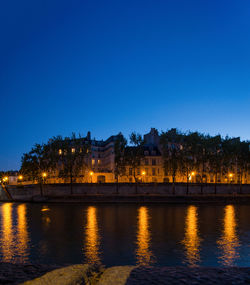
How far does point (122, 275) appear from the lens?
10188mm

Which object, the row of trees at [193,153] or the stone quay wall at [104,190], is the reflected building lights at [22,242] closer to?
the stone quay wall at [104,190]

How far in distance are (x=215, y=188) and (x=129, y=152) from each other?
2355 centimetres

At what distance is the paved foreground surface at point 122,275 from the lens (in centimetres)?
966

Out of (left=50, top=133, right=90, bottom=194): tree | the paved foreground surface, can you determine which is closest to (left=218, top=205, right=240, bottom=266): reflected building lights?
→ the paved foreground surface

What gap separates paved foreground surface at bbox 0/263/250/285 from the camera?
31.7 ft

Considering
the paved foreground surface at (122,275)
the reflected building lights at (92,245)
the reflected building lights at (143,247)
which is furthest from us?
the reflected building lights at (92,245)

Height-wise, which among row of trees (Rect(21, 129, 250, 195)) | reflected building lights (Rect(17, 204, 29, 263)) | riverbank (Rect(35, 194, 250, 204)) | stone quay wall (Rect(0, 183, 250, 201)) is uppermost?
row of trees (Rect(21, 129, 250, 195))

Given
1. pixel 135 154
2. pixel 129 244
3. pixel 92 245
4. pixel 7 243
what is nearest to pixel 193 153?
pixel 135 154

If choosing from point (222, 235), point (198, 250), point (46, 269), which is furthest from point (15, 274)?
point (222, 235)

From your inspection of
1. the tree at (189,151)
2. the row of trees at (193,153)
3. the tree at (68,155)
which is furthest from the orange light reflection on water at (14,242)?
the tree at (189,151)

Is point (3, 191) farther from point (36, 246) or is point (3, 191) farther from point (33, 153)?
point (36, 246)

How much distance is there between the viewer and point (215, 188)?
7244 centimetres

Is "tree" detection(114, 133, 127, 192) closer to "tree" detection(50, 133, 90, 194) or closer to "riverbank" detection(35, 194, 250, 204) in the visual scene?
"tree" detection(50, 133, 90, 194)

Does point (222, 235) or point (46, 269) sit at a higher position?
point (46, 269)
